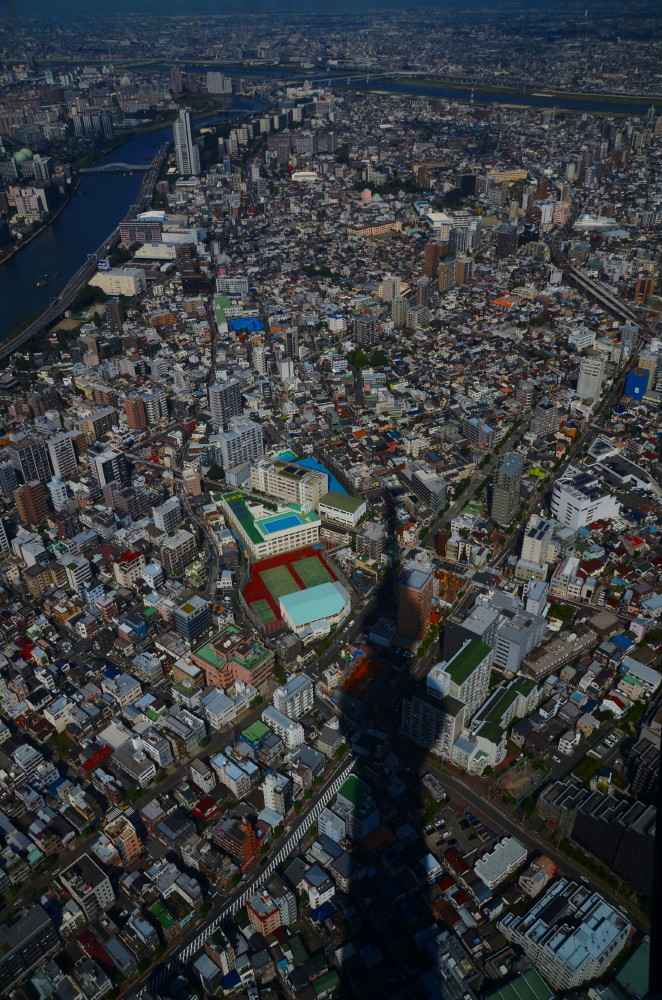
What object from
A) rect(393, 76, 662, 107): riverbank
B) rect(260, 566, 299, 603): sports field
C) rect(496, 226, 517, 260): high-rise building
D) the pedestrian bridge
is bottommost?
rect(260, 566, 299, 603): sports field

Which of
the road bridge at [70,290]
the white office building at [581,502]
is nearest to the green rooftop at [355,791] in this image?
the white office building at [581,502]

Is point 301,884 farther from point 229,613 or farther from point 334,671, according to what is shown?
point 229,613

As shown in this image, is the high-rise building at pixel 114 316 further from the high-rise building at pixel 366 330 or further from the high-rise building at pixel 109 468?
the high-rise building at pixel 109 468

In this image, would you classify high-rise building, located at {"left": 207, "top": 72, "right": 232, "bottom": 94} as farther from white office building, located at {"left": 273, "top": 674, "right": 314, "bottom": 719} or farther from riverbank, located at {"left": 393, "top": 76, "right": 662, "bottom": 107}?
white office building, located at {"left": 273, "top": 674, "right": 314, "bottom": 719}

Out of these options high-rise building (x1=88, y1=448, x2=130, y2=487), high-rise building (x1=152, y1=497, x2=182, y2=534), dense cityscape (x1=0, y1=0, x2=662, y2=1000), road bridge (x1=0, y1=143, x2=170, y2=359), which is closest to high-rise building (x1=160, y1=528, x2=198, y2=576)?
dense cityscape (x1=0, y1=0, x2=662, y2=1000)

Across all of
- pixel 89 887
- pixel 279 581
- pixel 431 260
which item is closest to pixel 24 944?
pixel 89 887

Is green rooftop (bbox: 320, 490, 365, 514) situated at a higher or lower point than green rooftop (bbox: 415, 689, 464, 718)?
higher
